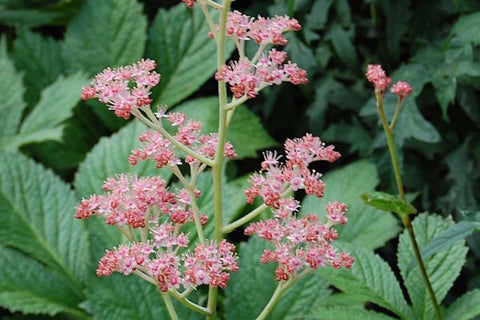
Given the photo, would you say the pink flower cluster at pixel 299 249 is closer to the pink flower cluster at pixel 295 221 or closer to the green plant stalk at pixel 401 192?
the pink flower cluster at pixel 295 221

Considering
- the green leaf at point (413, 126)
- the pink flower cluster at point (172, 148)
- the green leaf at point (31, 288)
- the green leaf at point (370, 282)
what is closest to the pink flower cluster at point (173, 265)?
the pink flower cluster at point (172, 148)

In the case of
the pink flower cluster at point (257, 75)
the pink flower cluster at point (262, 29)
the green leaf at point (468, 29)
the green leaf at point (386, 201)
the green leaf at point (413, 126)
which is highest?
the green leaf at point (468, 29)

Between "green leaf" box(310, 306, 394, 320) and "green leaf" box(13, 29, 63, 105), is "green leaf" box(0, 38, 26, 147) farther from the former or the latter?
"green leaf" box(310, 306, 394, 320)

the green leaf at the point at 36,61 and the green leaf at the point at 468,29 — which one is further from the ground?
the green leaf at the point at 468,29

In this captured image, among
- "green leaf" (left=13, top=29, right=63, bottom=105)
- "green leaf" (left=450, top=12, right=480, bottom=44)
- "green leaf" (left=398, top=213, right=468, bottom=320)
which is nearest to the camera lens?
"green leaf" (left=398, top=213, right=468, bottom=320)

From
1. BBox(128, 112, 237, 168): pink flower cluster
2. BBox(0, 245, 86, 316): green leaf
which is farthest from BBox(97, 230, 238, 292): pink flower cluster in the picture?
BBox(0, 245, 86, 316): green leaf

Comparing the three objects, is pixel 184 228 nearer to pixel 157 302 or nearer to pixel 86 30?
pixel 157 302

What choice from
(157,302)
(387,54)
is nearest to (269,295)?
(157,302)
